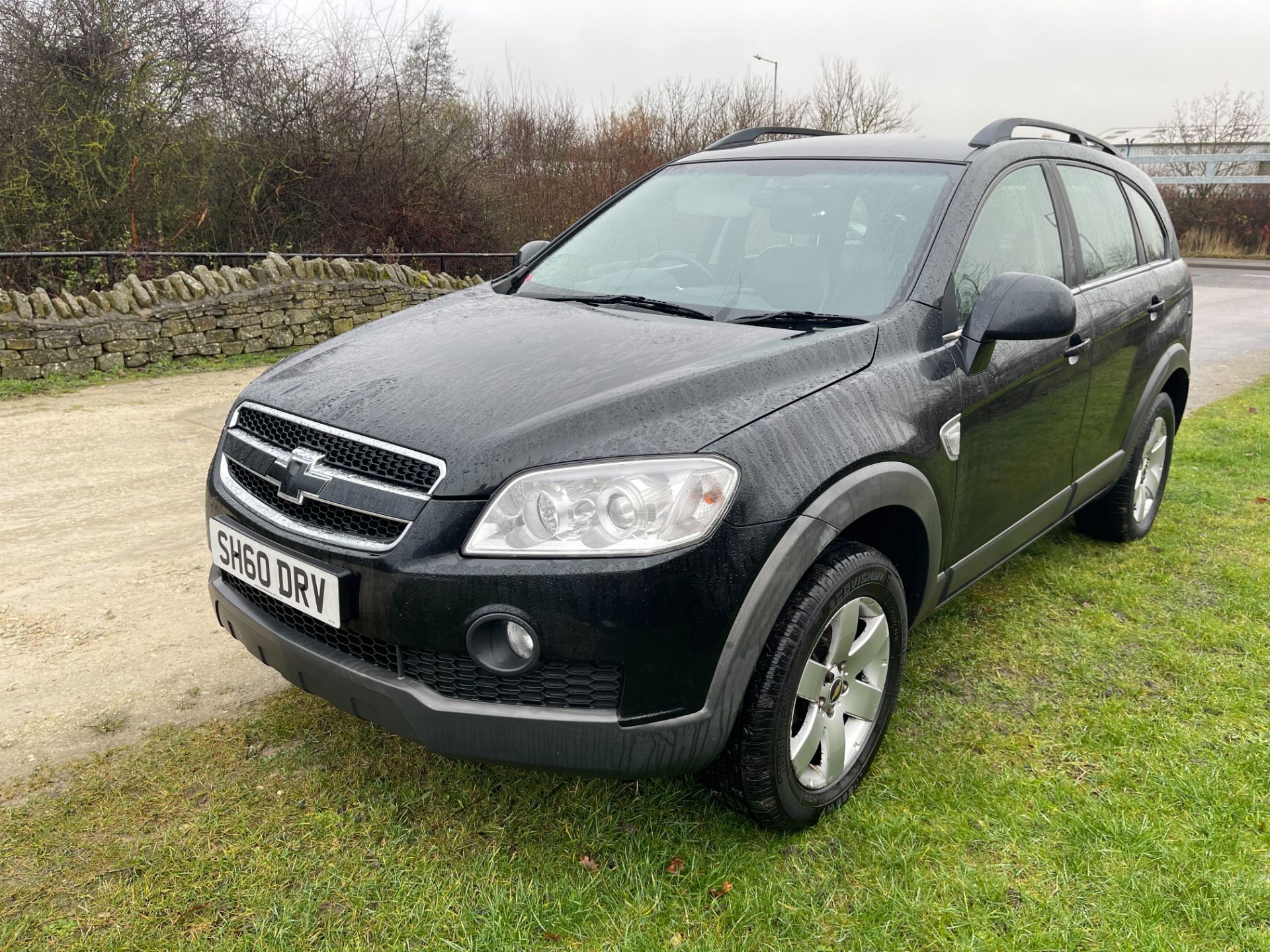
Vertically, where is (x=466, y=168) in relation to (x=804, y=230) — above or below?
above

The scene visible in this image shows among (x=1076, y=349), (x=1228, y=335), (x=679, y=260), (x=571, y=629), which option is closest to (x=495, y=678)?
(x=571, y=629)

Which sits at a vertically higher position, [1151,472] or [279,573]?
[279,573]

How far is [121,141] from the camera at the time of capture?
11.4 m

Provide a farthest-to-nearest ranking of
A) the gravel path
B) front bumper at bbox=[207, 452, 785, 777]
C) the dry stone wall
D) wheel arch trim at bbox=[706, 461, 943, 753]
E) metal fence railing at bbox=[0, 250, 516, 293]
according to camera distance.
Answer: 1. metal fence railing at bbox=[0, 250, 516, 293]
2. the dry stone wall
3. the gravel path
4. wheel arch trim at bbox=[706, 461, 943, 753]
5. front bumper at bbox=[207, 452, 785, 777]

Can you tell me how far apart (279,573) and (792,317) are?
1.58 m

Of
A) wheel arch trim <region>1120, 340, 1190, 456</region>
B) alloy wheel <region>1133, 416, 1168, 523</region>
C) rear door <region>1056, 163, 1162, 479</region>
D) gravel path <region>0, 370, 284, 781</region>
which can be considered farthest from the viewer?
alloy wheel <region>1133, 416, 1168, 523</region>

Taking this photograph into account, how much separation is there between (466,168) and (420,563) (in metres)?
13.5

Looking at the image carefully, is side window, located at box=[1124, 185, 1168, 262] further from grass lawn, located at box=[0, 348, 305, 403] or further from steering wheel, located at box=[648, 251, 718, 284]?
grass lawn, located at box=[0, 348, 305, 403]

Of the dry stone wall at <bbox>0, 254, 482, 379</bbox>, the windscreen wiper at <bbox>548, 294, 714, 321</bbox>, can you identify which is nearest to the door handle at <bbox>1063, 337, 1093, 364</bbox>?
the windscreen wiper at <bbox>548, 294, 714, 321</bbox>

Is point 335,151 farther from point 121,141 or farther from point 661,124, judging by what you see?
point 661,124

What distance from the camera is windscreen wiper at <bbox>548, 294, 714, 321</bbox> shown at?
116 inches

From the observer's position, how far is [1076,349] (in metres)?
3.40

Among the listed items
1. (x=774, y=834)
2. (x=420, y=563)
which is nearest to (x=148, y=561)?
(x=420, y=563)

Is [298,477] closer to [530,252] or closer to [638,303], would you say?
[638,303]
